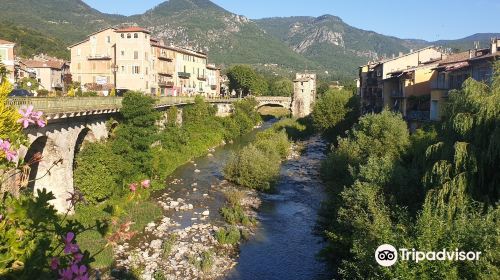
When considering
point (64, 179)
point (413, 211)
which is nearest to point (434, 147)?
point (413, 211)

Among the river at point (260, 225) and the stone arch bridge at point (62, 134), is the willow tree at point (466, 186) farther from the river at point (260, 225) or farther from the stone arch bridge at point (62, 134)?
the stone arch bridge at point (62, 134)

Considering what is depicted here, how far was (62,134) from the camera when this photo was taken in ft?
94.6

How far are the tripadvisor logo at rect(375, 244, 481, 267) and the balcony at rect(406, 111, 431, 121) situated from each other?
28152mm

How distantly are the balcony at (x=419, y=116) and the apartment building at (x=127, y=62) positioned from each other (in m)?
39.6

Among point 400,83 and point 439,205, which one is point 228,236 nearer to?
point 439,205

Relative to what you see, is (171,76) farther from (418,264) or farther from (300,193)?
(418,264)

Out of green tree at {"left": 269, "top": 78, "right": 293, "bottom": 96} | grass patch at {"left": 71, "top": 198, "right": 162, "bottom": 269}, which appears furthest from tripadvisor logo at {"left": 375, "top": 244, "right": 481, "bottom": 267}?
green tree at {"left": 269, "top": 78, "right": 293, "bottom": 96}

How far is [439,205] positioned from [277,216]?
683 inches

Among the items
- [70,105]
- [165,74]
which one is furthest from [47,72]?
[70,105]

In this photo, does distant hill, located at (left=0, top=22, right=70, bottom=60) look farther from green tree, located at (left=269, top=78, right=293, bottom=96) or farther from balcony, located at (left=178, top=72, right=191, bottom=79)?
green tree, located at (left=269, top=78, right=293, bottom=96)

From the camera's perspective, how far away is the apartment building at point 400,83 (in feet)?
145

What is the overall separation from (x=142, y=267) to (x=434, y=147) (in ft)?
50.3

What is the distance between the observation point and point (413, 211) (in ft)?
60.3

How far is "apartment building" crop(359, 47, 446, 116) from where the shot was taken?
1741 inches
